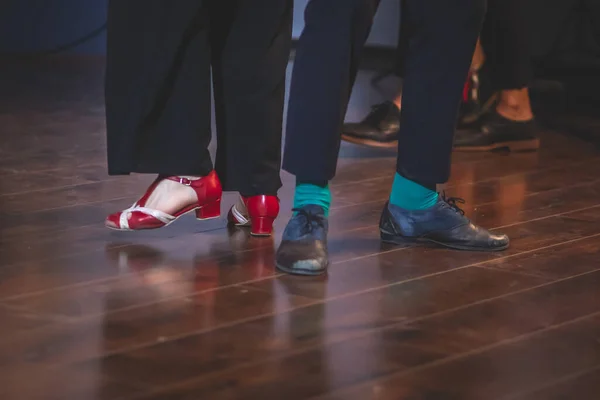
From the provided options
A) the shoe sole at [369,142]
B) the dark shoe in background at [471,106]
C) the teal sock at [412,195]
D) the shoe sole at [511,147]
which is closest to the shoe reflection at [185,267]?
the teal sock at [412,195]

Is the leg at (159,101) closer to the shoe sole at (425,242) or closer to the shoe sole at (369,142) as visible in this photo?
the shoe sole at (425,242)

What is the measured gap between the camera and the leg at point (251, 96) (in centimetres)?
151

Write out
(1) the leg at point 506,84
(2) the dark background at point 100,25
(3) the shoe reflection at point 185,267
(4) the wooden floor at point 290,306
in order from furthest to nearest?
(2) the dark background at point 100,25 → (1) the leg at point 506,84 → (3) the shoe reflection at point 185,267 → (4) the wooden floor at point 290,306

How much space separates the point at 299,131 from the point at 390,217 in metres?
0.24

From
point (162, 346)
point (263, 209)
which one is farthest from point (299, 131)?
point (162, 346)

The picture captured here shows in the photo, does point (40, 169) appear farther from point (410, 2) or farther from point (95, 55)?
point (95, 55)

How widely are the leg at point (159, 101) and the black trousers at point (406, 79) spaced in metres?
0.17

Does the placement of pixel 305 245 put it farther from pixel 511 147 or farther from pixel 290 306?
pixel 511 147

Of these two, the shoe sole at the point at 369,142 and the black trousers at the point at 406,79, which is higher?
the black trousers at the point at 406,79

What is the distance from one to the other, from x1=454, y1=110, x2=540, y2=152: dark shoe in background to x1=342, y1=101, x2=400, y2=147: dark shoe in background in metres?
0.16

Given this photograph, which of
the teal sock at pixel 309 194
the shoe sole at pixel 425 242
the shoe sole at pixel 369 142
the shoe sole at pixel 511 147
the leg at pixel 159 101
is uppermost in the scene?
the leg at pixel 159 101

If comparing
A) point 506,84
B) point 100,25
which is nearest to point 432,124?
point 506,84

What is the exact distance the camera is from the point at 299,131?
1.37 m

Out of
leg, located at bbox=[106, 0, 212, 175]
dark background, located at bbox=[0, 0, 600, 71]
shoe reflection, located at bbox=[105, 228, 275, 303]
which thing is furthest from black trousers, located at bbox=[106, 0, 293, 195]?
dark background, located at bbox=[0, 0, 600, 71]
